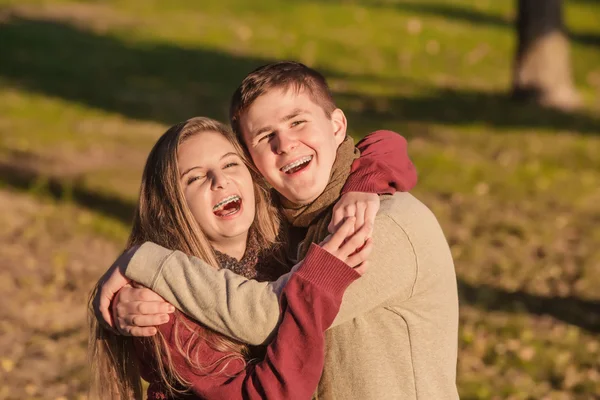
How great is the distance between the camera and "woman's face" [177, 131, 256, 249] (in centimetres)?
347

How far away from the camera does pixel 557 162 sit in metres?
12.3

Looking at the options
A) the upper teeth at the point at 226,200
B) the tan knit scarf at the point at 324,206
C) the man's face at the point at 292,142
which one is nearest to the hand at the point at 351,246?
the tan knit scarf at the point at 324,206

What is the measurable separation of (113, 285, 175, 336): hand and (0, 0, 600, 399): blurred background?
353 cm

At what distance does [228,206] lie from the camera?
359cm

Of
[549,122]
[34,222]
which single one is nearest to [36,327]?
[34,222]

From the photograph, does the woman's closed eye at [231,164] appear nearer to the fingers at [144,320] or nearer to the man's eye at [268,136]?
the man's eye at [268,136]

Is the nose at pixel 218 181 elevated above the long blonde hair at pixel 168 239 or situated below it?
above

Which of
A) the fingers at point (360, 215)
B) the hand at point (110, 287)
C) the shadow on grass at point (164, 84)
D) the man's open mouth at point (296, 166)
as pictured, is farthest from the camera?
the shadow on grass at point (164, 84)

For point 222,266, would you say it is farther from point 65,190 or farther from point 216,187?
point 65,190

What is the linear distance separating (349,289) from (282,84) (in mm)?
887

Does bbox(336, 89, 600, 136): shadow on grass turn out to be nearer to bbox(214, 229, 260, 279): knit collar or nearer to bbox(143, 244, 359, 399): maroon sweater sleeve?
Answer: bbox(214, 229, 260, 279): knit collar

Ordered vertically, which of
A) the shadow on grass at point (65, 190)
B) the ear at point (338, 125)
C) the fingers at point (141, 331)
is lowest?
the shadow on grass at point (65, 190)

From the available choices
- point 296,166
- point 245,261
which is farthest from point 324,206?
point 245,261

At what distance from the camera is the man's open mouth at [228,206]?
3.48 m
